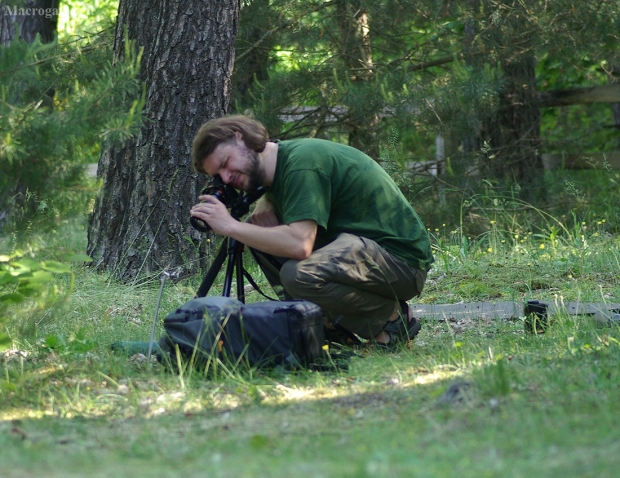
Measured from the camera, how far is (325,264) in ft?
12.4

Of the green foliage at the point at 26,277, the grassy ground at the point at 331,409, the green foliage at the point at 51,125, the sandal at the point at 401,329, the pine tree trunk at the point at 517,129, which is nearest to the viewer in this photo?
the grassy ground at the point at 331,409

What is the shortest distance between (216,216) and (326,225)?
0.53 meters

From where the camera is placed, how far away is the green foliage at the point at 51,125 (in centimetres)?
324

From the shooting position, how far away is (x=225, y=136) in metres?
3.79

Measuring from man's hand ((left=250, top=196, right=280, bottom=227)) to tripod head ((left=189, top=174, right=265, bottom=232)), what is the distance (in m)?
0.24

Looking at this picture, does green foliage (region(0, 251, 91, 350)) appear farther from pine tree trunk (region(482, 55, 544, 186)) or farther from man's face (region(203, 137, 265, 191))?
pine tree trunk (region(482, 55, 544, 186))

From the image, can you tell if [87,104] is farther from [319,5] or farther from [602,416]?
[319,5]

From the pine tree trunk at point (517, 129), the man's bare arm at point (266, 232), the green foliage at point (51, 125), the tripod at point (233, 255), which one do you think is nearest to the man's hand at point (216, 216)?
the man's bare arm at point (266, 232)

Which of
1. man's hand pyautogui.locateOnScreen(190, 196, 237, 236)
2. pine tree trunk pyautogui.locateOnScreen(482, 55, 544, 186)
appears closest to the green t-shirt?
man's hand pyautogui.locateOnScreen(190, 196, 237, 236)

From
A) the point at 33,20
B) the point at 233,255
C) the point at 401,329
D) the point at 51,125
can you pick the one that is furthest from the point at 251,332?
the point at 33,20

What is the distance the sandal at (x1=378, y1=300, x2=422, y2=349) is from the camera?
407cm

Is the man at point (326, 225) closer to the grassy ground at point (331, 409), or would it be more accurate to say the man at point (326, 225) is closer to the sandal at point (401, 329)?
the sandal at point (401, 329)

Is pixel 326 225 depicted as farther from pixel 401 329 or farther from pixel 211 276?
pixel 401 329

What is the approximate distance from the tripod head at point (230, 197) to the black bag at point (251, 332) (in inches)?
18.9
